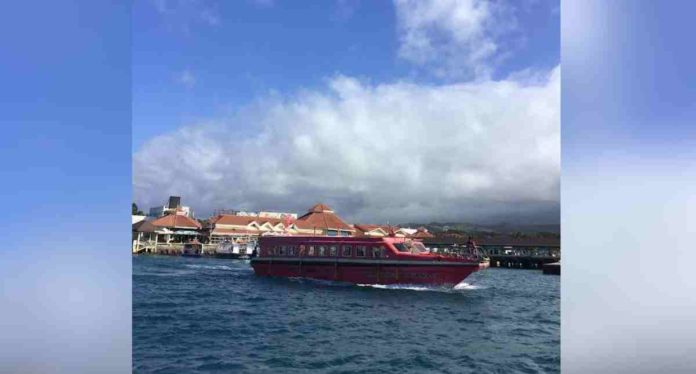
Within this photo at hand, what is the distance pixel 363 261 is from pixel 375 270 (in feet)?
1.61

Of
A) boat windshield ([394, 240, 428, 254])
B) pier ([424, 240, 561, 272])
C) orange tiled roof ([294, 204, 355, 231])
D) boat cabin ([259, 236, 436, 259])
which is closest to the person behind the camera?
boat cabin ([259, 236, 436, 259])

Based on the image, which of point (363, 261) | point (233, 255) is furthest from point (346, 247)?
point (233, 255)

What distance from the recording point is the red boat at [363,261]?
1599cm

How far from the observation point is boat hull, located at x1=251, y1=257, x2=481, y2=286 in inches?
627

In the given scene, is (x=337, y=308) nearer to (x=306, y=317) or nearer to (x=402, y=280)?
(x=306, y=317)

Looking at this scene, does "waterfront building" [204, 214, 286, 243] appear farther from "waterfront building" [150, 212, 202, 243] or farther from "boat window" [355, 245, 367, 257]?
"boat window" [355, 245, 367, 257]

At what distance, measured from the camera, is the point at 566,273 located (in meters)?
3.79

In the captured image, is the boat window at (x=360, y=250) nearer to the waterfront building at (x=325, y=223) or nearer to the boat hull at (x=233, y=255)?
the waterfront building at (x=325, y=223)

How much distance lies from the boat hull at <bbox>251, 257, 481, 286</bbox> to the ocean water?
38cm

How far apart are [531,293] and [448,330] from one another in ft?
22.8

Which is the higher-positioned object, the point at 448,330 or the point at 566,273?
the point at 566,273

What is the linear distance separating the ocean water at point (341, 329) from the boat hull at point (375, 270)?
→ 0.38 m

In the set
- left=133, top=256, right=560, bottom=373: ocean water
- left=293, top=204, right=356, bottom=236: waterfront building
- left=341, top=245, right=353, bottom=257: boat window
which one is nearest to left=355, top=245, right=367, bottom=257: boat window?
left=341, top=245, right=353, bottom=257: boat window

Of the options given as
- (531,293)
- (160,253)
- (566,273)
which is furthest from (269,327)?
(160,253)
